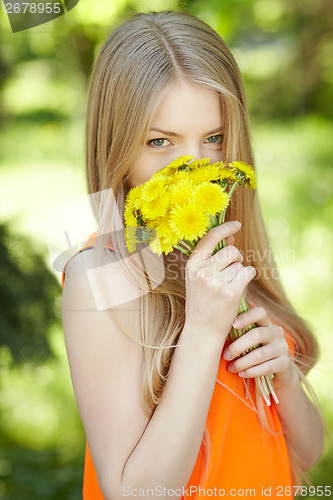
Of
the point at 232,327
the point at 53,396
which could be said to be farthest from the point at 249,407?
the point at 53,396

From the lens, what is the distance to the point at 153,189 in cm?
96

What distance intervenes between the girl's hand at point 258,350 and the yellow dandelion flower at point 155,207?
0.32 m

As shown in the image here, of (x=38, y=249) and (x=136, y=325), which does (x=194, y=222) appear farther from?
(x=38, y=249)

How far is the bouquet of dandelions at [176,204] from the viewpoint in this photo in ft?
3.04

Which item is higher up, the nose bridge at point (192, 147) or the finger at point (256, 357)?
the nose bridge at point (192, 147)

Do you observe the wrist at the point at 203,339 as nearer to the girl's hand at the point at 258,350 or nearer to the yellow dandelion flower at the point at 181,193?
the girl's hand at the point at 258,350

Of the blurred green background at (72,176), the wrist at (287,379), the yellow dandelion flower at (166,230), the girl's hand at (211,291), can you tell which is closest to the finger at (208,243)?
the girl's hand at (211,291)

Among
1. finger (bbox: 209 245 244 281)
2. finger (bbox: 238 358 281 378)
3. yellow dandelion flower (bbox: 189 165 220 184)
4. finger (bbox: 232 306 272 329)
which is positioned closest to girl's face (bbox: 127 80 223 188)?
yellow dandelion flower (bbox: 189 165 220 184)

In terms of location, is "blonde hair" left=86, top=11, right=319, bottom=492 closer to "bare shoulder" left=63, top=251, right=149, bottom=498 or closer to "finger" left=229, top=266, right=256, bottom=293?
"bare shoulder" left=63, top=251, right=149, bottom=498

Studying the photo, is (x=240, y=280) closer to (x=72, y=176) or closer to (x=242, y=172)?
(x=242, y=172)

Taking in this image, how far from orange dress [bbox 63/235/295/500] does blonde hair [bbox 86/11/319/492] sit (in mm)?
41

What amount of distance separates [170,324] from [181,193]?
34 cm

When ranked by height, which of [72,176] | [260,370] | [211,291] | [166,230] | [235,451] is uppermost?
[166,230]

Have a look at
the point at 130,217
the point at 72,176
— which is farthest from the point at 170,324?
the point at 72,176
